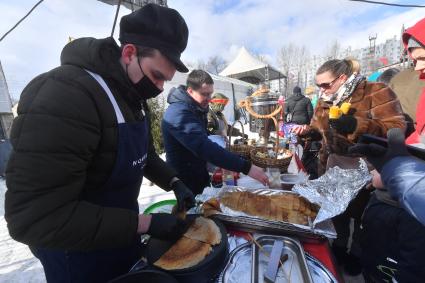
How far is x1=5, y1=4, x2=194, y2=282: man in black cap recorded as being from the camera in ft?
2.62

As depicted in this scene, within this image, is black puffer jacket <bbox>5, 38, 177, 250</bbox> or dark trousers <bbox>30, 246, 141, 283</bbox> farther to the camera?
dark trousers <bbox>30, 246, 141, 283</bbox>

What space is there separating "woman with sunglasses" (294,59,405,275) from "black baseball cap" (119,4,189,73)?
1.60m

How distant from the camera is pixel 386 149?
1003 millimetres

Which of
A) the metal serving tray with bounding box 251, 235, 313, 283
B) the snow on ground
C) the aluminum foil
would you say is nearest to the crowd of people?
the aluminum foil

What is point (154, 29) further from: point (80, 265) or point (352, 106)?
point (352, 106)

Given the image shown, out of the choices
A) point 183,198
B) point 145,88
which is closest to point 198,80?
point 145,88

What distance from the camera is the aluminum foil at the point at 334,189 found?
142cm

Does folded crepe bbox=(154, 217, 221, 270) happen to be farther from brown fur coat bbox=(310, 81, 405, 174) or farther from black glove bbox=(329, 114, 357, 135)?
brown fur coat bbox=(310, 81, 405, 174)

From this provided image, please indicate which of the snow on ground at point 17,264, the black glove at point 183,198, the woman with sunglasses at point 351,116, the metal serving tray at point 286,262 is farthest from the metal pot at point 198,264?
the snow on ground at point 17,264

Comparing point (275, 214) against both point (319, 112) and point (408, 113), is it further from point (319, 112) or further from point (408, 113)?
point (408, 113)

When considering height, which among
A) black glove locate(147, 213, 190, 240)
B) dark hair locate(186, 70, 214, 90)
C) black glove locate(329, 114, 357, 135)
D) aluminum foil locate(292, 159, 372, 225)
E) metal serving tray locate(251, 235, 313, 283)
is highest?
dark hair locate(186, 70, 214, 90)

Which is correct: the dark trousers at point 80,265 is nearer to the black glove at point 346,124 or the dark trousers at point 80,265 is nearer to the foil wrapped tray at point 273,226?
the foil wrapped tray at point 273,226

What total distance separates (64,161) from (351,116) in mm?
2195

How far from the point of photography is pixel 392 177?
0.95 m
